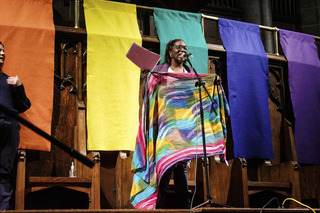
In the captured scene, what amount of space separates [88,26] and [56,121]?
1.13m

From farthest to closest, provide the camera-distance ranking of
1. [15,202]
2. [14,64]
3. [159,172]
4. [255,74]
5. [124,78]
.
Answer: [255,74] < [124,78] < [14,64] < [15,202] < [159,172]

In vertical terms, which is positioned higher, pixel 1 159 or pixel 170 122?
pixel 170 122

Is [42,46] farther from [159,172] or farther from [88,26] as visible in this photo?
[159,172]

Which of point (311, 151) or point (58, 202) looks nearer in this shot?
point (58, 202)

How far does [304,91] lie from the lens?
614 cm

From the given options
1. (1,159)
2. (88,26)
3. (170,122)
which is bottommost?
(1,159)

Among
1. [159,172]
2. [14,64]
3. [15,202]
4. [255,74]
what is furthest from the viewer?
[255,74]

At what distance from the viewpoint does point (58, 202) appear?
5.24m

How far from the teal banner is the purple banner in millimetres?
1296

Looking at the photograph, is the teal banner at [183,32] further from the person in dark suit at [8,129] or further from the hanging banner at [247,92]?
the person in dark suit at [8,129]

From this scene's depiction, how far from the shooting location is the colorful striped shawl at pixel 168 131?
390 cm

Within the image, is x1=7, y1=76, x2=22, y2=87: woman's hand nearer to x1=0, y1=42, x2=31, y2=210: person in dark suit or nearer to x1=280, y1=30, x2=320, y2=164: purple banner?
x1=0, y1=42, x2=31, y2=210: person in dark suit

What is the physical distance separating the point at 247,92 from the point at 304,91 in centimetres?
93

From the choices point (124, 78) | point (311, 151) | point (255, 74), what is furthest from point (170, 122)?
point (311, 151)
